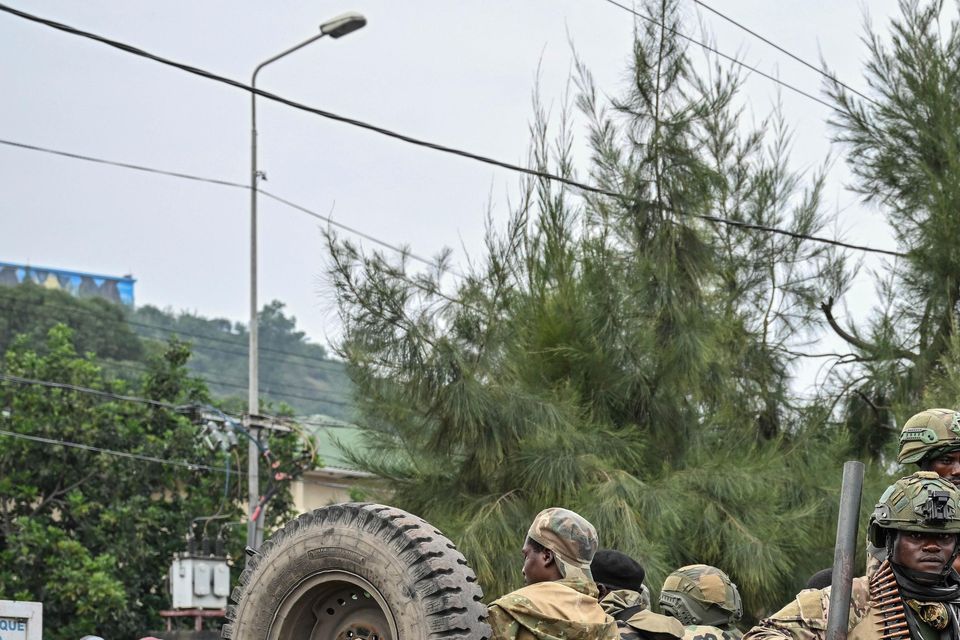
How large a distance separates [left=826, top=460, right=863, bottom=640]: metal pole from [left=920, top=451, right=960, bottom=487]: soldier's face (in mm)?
1184

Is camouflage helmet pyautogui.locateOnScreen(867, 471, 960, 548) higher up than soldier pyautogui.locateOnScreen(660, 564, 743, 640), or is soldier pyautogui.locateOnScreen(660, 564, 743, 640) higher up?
camouflage helmet pyautogui.locateOnScreen(867, 471, 960, 548)

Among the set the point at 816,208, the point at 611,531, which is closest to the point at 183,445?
the point at 816,208

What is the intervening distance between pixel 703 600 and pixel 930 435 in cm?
133

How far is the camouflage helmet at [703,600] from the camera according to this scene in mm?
5520

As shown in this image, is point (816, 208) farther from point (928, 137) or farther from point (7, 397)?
point (7, 397)

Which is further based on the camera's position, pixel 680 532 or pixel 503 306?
pixel 503 306

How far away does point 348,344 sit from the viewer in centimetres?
1008

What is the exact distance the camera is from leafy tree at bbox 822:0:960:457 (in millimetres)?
11086

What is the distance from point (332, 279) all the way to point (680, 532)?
293cm

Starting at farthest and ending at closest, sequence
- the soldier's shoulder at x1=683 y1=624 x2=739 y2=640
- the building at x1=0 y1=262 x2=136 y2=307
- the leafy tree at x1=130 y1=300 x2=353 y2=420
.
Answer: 1. the building at x1=0 y1=262 x2=136 y2=307
2. the leafy tree at x1=130 y1=300 x2=353 y2=420
3. the soldier's shoulder at x1=683 y1=624 x2=739 y2=640

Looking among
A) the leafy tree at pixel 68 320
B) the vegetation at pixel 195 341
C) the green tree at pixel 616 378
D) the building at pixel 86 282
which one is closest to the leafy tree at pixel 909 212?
the green tree at pixel 616 378

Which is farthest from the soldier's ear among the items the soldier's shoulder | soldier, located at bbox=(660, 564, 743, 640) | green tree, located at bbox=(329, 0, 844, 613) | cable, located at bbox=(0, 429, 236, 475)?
cable, located at bbox=(0, 429, 236, 475)

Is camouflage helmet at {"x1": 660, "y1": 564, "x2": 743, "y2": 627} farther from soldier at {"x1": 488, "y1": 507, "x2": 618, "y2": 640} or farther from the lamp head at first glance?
the lamp head

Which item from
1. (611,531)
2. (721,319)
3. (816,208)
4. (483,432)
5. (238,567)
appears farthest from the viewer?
(238,567)
